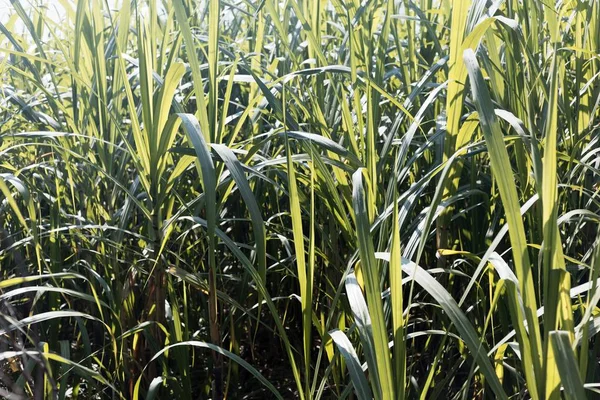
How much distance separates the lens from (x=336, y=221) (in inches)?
41.9

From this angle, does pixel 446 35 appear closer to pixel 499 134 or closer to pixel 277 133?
pixel 277 133

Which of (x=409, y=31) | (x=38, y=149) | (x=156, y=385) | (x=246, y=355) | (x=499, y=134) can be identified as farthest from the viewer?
(x=38, y=149)

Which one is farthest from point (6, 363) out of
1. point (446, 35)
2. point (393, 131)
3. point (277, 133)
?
point (446, 35)

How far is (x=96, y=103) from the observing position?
1225 millimetres

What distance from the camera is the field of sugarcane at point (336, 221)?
703 mm

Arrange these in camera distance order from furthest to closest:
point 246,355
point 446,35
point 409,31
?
point 446,35, point 246,355, point 409,31

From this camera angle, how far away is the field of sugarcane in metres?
0.70

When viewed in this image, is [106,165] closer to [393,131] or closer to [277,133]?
[277,133]

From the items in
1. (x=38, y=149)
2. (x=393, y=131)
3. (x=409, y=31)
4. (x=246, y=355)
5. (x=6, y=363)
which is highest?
(x=409, y=31)

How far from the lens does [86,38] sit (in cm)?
118

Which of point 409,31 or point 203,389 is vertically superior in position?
point 409,31

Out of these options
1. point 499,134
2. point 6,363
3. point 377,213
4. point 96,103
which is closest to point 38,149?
point 96,103

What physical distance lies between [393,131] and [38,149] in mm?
914

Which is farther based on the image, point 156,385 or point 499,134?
point 156,385
